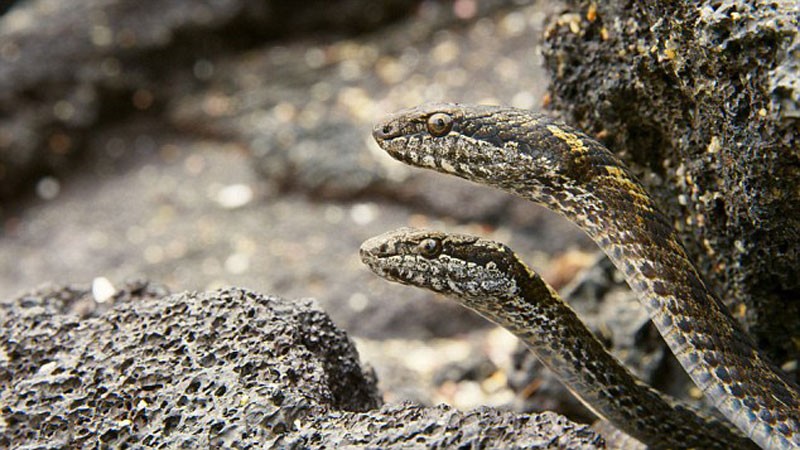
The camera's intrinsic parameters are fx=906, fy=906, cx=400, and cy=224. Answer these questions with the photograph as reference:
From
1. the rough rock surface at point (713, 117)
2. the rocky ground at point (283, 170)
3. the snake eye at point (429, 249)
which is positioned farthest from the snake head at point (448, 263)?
the rough rock surface at point (713, 117)

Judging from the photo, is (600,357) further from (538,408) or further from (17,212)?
(17,212)

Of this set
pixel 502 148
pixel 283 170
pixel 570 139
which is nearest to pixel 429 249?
pixel 502 148

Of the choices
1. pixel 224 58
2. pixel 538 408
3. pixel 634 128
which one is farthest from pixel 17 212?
pixel 634 128

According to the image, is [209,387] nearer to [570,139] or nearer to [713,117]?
[570,139]

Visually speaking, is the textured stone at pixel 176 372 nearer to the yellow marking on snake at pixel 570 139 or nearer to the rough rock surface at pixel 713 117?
the yellow marking on snake at pixel 570 139

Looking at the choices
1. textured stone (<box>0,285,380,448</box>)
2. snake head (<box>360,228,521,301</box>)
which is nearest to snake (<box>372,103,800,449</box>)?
snake head (<box>360,228,521,301</box>)

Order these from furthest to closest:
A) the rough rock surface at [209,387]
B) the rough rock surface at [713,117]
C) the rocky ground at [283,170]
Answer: the rocky ground at [283,170] → the rough rock surface at [713,117] → the rough rock surface at [209,387]
